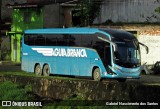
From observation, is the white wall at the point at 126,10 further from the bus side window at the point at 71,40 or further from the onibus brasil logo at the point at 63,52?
the bus side window at the point at 71,40

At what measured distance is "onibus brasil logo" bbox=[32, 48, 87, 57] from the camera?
3066 cm

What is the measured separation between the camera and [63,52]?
32188mm

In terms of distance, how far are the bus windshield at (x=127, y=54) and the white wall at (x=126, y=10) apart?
12.8m

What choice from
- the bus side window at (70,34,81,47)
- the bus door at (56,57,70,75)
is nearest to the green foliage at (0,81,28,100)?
the bus side window at (70,34,81,47)

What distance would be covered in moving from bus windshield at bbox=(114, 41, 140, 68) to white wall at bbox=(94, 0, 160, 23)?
42.2 ft

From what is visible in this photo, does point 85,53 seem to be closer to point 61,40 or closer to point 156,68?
point 61,40

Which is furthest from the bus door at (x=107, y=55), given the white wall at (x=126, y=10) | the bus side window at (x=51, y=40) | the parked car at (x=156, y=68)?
the white wall at (x=126, y=10)

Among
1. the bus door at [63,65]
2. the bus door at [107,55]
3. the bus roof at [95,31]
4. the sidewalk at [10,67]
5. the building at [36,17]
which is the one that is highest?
the building at [36,17]

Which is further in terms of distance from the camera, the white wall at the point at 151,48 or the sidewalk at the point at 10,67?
the white wall at the point at 151,48

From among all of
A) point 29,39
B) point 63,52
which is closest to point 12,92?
point 63,52

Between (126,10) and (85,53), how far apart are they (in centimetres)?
1415

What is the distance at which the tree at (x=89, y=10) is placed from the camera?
4556 cm

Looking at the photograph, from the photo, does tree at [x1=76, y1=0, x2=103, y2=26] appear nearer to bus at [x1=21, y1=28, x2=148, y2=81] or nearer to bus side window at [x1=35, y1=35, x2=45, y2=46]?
bus at [x1=21, y1=28, x2=148, y2=81]

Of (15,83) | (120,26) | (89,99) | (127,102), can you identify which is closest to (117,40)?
(15,83)
